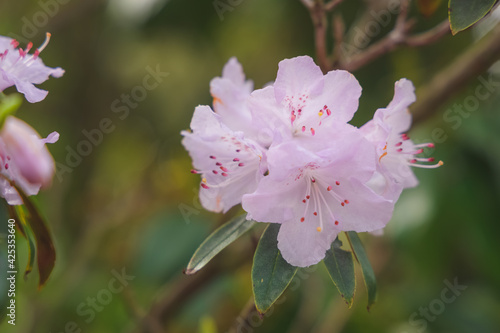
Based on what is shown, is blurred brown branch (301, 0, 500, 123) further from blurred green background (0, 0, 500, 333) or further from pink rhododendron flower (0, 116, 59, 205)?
pink rhododendron flower (0, 116, 59, 205)

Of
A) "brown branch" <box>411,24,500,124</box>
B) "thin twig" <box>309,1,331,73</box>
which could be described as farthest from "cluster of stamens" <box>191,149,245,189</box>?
"brown branch" <box>411,24,500,124</box>

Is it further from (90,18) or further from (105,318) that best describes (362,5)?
(105,318)

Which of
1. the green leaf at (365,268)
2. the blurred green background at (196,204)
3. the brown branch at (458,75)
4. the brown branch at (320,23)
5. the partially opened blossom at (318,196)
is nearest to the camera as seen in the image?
the partially opened blossom at (318,196)

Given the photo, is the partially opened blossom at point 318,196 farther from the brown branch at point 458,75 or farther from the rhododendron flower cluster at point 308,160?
the brown branch at point 458,75

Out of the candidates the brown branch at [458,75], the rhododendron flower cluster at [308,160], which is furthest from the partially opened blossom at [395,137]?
the brown branch at [458,75]

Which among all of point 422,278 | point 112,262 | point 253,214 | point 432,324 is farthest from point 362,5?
point 253,214
